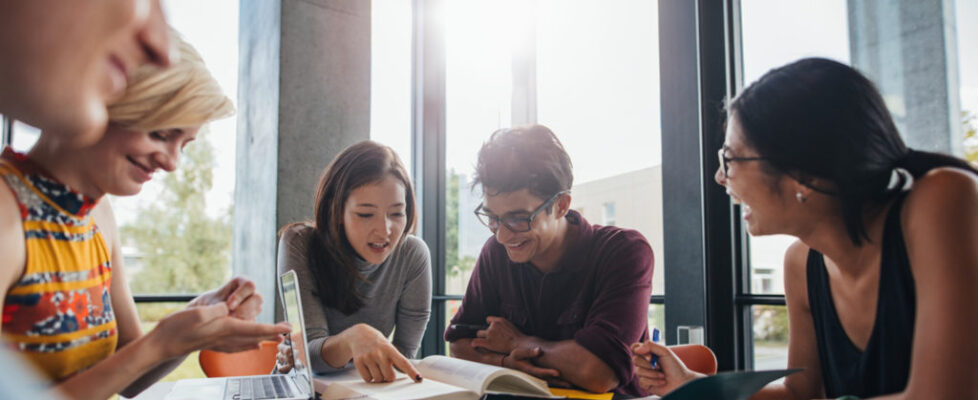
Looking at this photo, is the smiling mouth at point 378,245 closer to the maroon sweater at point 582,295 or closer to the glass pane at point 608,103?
the maroon sweater at point 582,295

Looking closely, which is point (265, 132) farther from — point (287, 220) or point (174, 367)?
point (174, 367)

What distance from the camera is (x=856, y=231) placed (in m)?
1.26

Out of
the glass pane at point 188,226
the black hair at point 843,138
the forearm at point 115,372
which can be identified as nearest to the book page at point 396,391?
the forearm at point 115,372

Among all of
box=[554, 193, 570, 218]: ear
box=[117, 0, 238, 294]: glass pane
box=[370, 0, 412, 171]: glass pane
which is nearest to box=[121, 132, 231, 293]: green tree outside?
box=[117, 0, 238, 294]: glass pane

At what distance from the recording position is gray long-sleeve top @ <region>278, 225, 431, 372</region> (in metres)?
2.23

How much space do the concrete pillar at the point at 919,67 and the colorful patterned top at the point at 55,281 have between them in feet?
7.79

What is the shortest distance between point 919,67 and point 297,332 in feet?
7.35

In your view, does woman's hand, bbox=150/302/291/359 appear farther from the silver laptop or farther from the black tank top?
the black tank top

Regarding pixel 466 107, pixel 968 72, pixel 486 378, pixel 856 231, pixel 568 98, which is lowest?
pixel 486 378

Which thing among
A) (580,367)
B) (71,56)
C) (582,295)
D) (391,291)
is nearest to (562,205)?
(582,295)

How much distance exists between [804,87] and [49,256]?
4.68 ft

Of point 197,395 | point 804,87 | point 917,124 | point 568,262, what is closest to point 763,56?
point 917,124

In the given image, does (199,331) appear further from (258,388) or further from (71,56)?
(71,56)

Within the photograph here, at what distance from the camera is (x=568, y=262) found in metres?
2.15
